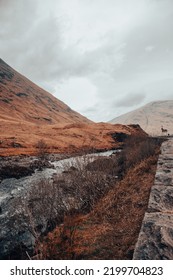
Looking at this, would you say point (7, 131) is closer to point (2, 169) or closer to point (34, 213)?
point (2, 169)

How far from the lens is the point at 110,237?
22.4 ft

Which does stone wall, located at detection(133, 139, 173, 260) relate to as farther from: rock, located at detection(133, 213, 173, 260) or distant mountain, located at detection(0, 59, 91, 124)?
distant mountain, located at detection(0, 59, 91, 124)

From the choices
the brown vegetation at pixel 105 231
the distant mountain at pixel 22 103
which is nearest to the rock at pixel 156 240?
the brown vegetation at pixel 105 231

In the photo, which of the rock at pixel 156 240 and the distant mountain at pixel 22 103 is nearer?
the rock at pixel 156 240

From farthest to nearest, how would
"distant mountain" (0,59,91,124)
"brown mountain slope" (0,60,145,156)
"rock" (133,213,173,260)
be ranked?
"distant mountain" (0,59,91,124) → "brown mountain slope" (0,60,145,156) → "rock" (133,213,173,260)

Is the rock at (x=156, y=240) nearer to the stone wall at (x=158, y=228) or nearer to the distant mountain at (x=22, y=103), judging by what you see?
the stone wall at (x=158, y=228)

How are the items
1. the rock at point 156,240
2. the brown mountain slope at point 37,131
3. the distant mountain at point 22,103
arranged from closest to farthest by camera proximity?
the rock at point 156,240, the brown mountain slope at point 37,131, the distant mountain at point 22,103

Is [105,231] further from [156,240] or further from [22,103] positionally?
[22,103]

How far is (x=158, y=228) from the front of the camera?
5.53 meters

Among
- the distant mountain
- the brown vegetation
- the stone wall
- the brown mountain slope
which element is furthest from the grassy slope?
the distant mountain

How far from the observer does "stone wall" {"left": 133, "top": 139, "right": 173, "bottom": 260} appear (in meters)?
4.85

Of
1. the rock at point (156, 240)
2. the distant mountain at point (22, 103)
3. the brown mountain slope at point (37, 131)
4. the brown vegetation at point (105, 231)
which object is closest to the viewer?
the rock at point (156, 240)

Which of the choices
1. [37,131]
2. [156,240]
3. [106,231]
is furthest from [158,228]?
[37,131]

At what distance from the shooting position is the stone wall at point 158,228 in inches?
191
